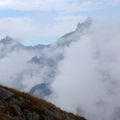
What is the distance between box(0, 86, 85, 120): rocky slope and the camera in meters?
46.5

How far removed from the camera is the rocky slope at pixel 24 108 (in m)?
46.5

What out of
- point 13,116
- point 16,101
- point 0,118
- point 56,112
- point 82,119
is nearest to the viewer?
point 0,118

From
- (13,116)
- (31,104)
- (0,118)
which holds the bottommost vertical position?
(0,118)

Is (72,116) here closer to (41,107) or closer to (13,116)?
(41,107)

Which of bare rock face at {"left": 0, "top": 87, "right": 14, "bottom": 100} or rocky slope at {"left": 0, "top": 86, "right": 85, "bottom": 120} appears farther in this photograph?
bare rock face at {"left": 0, "top": 87, "right": 14, "bottom": 100}

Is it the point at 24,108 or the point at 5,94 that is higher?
the point at 5,94

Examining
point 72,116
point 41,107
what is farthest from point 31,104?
point 72,116

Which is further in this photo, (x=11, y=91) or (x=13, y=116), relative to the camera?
(x=11, y=91)

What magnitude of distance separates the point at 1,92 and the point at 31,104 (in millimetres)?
3992

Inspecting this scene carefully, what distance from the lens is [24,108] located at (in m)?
47.7

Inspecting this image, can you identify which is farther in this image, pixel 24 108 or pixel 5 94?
pixel 5 94

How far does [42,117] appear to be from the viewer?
47.7 meters

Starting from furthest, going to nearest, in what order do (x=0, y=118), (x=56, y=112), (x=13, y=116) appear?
(x=56, y=112) → (x=13, y=116) → (x=0, y=118)

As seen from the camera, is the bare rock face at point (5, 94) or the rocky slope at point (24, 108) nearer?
the rocky slope at point (24, 108)
